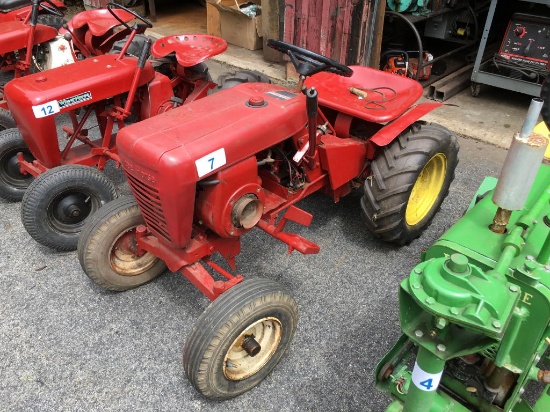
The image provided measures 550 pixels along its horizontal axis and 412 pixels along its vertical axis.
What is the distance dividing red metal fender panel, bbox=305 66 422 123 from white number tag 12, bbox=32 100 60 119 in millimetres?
1459

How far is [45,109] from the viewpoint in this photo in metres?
2.61

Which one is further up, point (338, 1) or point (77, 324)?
point (338, 1)

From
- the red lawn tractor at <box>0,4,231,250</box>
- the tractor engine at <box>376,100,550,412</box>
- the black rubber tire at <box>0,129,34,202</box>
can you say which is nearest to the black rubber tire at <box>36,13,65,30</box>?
the red lawn tractor at <box>0,4,231,250</box>

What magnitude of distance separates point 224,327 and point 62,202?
144cm

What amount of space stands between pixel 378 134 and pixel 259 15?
3803 mm

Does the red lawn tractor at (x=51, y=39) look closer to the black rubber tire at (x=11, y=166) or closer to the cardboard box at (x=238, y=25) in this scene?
the black rubber tire at (x=11, y=166)

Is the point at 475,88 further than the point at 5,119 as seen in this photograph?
Yes

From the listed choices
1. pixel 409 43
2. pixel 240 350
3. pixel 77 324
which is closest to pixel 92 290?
pixel 77 324

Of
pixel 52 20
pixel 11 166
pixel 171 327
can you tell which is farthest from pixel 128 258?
pixel 52 20

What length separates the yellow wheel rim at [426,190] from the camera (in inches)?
109

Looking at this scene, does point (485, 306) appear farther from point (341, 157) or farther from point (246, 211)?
point (341, 157)

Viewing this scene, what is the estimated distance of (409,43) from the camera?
5.57 metres

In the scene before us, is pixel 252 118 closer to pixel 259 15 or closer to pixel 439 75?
pixel 439 75

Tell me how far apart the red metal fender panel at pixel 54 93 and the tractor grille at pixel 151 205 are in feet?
3.46
